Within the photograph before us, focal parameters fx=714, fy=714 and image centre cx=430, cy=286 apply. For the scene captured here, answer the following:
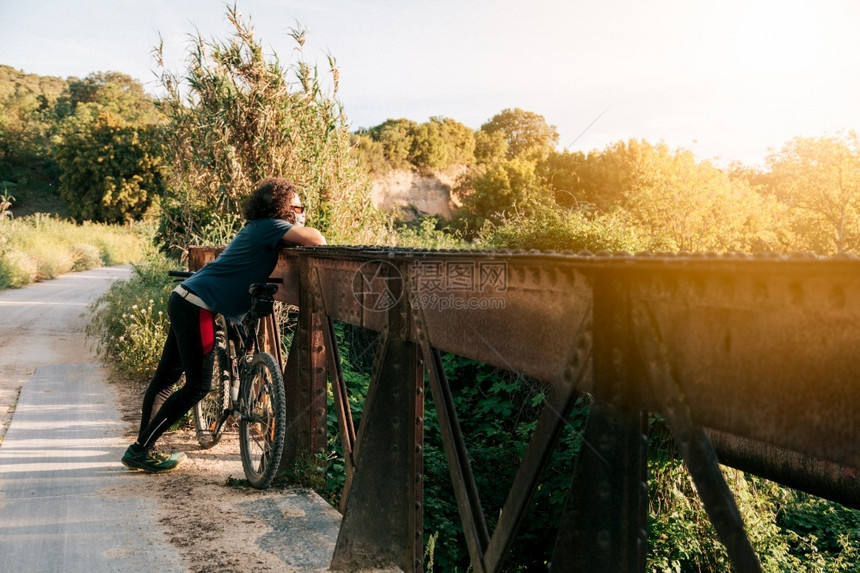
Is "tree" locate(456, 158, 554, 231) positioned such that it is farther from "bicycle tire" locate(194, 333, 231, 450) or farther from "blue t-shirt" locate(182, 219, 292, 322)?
"blue t-shirt" locate(182, 219, 292, 322)

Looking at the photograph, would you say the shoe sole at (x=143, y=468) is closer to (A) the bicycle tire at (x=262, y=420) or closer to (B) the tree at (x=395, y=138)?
(A) the bicycle tire at (x=262, y=420)

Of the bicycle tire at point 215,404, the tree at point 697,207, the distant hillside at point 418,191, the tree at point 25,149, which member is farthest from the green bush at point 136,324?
the tree at point 25,149

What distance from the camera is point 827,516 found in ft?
38.5

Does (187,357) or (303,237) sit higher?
(303,237)

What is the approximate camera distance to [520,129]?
64.0m

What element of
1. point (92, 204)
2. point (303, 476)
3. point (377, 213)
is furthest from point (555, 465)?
point (92, 204)

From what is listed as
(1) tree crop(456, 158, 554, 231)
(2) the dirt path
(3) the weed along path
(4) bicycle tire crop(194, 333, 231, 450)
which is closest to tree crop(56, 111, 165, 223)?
(1) tree crop(456, 158, 554, 231)

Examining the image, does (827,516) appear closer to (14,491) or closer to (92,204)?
(14,491)

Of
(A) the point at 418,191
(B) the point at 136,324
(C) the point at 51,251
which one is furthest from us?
(A) the point at 418,191

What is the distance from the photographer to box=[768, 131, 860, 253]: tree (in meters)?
33.4

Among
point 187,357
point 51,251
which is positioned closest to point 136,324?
point 187,357

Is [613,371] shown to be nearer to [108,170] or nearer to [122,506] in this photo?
[122,506]

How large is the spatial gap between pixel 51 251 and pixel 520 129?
4880cm

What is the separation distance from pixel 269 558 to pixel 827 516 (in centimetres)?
1139
